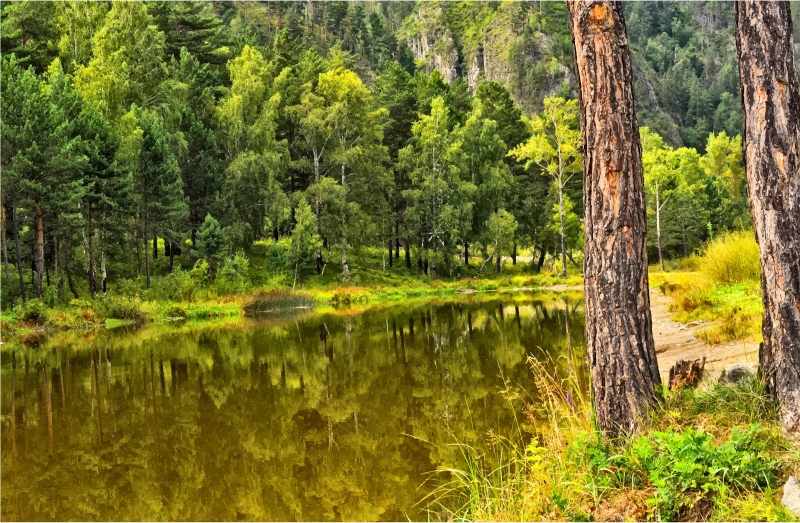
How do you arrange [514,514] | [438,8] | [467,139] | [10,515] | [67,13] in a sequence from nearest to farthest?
[514,514]
[10,515]
[67,13]
[467,139]
[438,8]

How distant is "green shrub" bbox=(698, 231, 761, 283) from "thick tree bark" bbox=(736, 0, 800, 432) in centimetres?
957

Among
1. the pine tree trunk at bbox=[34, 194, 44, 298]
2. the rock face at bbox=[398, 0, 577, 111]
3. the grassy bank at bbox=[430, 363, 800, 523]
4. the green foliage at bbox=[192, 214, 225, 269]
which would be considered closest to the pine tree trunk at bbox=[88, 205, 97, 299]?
the pine tree trunk at bbox=[34, 194, 44, 298]

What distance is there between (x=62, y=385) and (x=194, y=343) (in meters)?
6.06

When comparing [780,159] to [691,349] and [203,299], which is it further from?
[203,299]

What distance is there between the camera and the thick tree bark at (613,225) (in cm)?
460

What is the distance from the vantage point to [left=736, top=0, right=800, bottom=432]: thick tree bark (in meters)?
4.39

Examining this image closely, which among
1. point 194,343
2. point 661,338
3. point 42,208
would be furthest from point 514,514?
point 42,208

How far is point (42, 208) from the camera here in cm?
2619

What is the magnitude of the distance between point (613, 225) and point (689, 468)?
1913mm

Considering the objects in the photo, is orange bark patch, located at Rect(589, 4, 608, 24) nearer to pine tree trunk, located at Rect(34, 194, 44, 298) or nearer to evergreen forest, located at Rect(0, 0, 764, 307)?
evergreen forest, located at Rect(0, 0, 764, 307)

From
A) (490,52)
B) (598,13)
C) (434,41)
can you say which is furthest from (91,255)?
(434,41)

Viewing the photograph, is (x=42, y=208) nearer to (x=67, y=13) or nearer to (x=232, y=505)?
(x=67, y=13)

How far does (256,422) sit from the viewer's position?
26.8ft

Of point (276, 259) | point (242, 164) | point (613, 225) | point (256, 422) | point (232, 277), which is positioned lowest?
point (256, 422)
